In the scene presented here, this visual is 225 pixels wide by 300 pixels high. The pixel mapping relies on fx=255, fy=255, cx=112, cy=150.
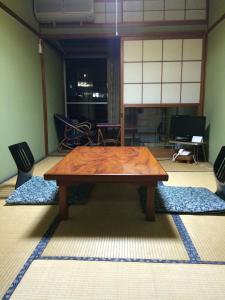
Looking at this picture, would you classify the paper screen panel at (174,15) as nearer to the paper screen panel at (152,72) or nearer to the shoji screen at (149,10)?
the shoji screen at (149,10)

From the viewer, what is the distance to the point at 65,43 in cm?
634

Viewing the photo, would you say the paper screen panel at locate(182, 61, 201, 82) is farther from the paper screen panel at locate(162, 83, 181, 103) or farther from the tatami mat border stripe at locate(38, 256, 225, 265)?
the tatami mat border stripe at locate(38, 256, 225, 265)

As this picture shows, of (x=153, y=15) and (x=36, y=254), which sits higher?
(x=153, y=15)

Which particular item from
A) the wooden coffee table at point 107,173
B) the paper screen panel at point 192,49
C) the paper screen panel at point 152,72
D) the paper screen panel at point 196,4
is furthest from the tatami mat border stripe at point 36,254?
the paper screen panel at point 196,4

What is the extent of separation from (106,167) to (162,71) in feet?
11.2

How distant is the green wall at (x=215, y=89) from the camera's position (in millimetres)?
4094

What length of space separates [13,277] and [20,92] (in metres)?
3.21

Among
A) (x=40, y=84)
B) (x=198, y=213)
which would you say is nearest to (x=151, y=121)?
(x=40, y=84)

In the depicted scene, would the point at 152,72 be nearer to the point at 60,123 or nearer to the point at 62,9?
the point at 62,9

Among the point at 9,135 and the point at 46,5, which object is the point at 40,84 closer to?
the point at 46,5

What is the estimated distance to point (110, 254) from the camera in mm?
1715

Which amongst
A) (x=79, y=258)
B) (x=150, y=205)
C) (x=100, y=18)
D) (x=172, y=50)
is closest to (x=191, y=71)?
(x=172, y=50)

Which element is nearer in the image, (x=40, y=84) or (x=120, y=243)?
(x=120, y=243)

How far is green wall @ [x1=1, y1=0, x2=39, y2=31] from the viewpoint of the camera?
3.70 meters
